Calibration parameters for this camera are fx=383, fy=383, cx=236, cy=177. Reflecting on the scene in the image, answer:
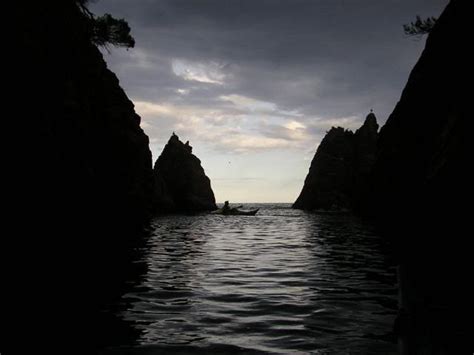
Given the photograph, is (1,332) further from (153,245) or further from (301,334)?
(153,245)

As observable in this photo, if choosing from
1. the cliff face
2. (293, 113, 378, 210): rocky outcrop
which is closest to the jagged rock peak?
(293, 113, 378, 210): rocky outcrop

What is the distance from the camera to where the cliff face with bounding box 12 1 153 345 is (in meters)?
10.0

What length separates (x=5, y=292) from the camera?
9008mm

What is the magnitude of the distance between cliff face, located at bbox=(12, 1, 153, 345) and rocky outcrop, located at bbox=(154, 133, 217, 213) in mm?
79633

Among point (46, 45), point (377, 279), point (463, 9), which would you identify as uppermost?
point (46, 45)

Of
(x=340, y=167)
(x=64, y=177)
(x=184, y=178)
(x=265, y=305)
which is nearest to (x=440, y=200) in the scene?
(x=265, y=305)

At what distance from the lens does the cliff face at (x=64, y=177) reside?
32.9ft

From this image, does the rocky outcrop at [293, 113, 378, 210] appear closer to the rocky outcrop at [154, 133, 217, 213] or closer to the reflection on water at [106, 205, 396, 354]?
the rocky outcrop at [154, 133, 217, 213]

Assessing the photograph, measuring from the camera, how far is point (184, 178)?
10688 cm

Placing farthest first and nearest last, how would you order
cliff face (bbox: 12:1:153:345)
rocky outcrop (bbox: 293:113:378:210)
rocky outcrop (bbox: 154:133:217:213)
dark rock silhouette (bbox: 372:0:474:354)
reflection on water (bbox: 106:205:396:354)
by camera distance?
1. rocky outcrop (bbox: 293:113:378:210)
2. rocky outcrop (bbox: 154:133:217:213)
3. cliff face (bbox: 12:1:153:345)
4. reflection on water (bbox: 106:205:396:354)
5. dark rock silhouette (bbox: 372:0:474:354)

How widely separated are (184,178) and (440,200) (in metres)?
102

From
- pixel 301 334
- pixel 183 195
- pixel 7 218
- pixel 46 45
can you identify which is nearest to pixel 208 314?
pixel 301 334

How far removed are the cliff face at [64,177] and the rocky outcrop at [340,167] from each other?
291ft

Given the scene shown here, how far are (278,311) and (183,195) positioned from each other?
9833cm
